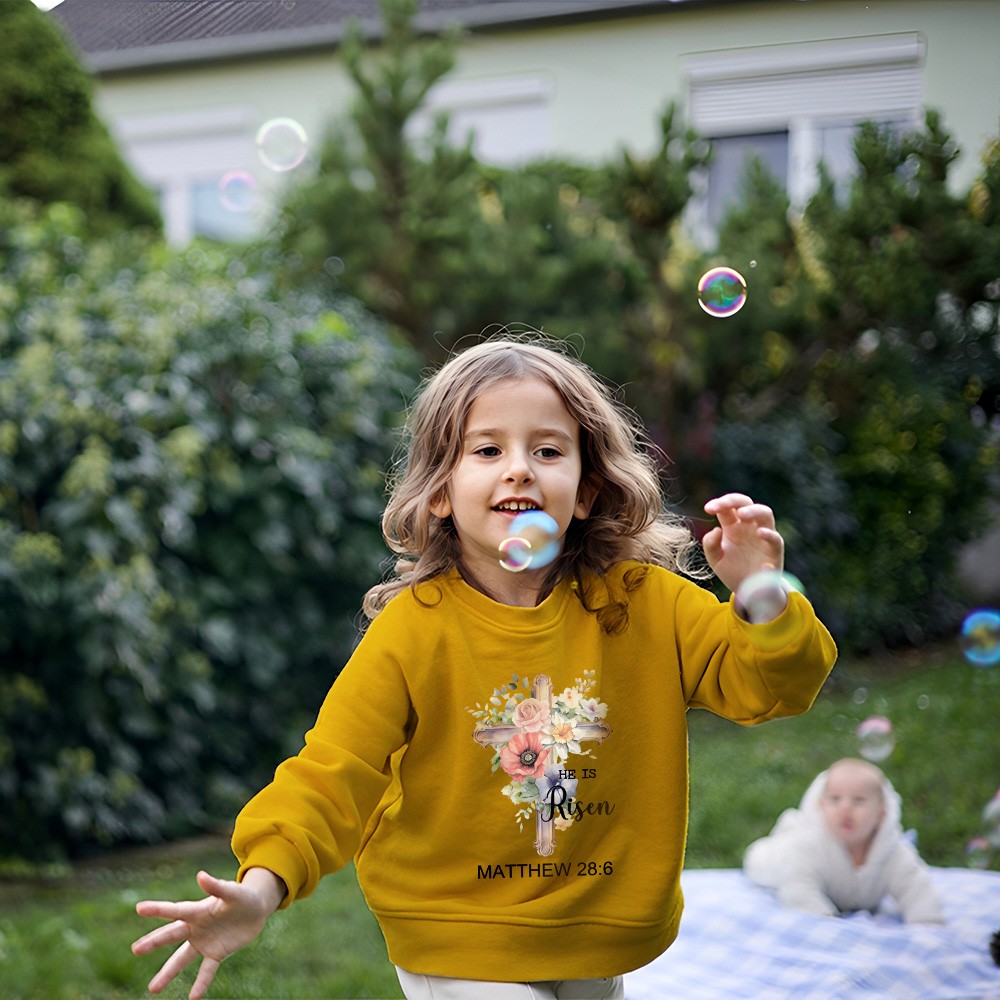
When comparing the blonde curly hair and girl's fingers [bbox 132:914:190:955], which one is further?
the blonde curly hair

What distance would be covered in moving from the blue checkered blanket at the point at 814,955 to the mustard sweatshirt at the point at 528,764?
1015 millimetres

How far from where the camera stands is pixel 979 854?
12.4 ft

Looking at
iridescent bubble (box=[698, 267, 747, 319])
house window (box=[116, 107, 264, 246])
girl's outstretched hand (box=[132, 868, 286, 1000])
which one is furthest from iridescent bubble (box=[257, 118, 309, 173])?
house window (box=[116, 107, 264, 246])

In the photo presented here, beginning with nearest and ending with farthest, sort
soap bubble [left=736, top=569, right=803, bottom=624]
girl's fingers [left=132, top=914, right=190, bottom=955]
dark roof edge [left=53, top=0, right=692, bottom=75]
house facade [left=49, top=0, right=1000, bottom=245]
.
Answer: girl's fingers [left=132, top=914, right=190, bottom=955], soap bubble [left=736, top=569, right=803, bottom=624], house facade [left=49, top=0, right=1000, bottom=245], dark roof edge [left=53, top=0, right=692, bottom=75]

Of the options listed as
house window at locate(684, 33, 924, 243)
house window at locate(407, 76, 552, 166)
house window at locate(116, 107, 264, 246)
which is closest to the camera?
house window at locate(684, 33, 924, 243)

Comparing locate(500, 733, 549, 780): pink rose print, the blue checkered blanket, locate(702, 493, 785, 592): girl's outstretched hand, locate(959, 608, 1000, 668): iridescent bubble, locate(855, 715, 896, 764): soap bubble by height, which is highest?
locate(702, 493, 785, 592): girl's outstretched hand

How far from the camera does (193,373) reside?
4070 mm

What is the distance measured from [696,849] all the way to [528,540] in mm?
2857

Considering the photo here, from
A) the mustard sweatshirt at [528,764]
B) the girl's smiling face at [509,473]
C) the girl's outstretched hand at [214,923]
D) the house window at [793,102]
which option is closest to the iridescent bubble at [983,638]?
the mustard sweatshirt at [528,764]

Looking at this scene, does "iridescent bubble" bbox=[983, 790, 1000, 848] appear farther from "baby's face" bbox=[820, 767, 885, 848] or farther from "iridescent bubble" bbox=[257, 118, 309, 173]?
"iridescent bubble" bbox=[257, 118, 309, 173]

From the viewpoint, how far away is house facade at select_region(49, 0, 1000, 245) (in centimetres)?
754

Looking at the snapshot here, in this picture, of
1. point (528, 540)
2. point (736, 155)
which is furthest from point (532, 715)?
point (736, 155)

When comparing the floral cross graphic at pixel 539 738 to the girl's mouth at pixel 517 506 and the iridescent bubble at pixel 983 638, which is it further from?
the iridescent bubble at pixel 983 638

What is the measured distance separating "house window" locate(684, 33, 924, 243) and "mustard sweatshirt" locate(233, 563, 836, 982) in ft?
20.8
